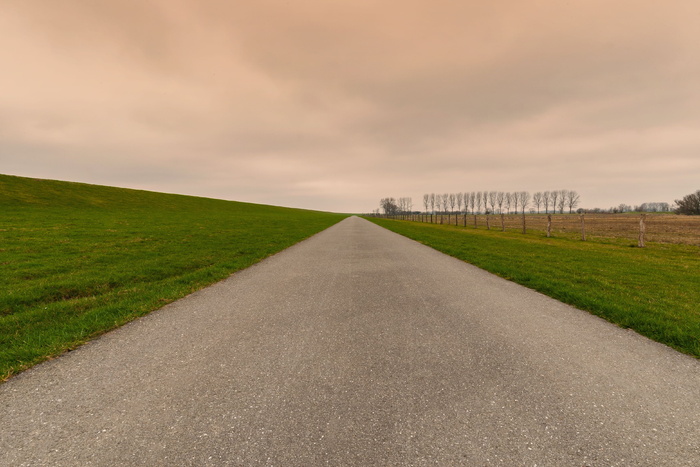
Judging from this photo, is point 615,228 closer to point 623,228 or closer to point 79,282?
point 623,228

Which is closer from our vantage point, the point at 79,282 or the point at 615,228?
the point at 79,282

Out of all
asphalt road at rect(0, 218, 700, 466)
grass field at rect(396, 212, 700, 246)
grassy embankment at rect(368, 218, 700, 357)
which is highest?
grass field at rect(396, 212, 700, 246)

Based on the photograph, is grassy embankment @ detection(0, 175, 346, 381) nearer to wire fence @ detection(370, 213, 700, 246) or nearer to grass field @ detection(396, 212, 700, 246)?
wire fence @ detection(370, 213, 700, 246)

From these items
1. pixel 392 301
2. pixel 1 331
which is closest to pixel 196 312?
pixel 1 331

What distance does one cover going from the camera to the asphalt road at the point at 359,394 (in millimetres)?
2258

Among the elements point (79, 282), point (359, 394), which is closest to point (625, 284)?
point (359, 394)

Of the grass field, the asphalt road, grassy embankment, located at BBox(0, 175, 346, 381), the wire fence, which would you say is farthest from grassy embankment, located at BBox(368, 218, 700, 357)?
the grass field

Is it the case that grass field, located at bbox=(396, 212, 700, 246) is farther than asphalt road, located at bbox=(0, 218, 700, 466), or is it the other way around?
grass field, located at bbox=(396, 212, 700, 246)

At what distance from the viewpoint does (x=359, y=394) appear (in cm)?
298

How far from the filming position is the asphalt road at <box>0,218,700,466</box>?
226cm

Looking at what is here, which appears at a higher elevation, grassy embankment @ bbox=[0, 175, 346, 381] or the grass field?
the grass field

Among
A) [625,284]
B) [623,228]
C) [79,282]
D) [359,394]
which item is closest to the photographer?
[359,394]

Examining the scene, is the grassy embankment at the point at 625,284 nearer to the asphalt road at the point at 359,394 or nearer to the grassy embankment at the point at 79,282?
the asphalt road at the point at 359,394

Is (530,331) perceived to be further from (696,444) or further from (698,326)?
(698,326)
